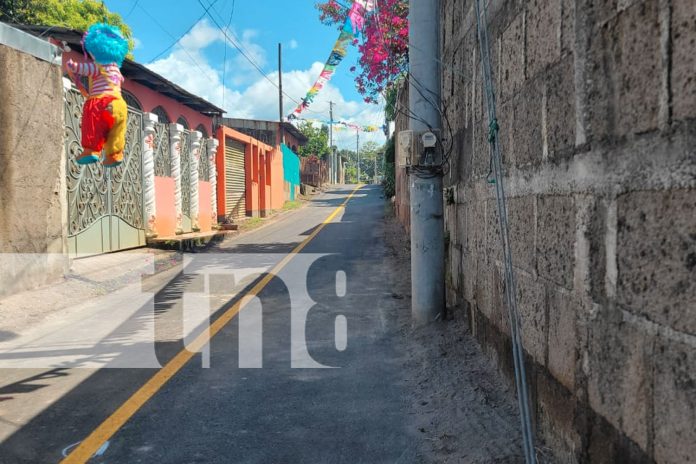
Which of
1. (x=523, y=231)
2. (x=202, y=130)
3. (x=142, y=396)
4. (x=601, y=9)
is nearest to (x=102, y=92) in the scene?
(x=142, y=396)

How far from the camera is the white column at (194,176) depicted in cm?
1717

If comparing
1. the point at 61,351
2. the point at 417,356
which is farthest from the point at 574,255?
the point at 61,351

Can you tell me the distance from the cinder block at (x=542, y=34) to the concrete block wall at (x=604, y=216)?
0.04ft

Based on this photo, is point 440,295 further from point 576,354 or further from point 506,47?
point 576,354

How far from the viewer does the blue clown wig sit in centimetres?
829

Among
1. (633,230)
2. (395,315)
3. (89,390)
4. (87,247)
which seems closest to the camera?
(633,230)

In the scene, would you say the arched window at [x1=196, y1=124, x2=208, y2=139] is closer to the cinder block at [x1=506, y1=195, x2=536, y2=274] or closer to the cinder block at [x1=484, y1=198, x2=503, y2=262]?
the cinder block at [x1=484, y1=198, x2=503, y2=262]

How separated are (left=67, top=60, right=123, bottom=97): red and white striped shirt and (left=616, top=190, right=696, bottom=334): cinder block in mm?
8404

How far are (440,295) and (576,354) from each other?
3479mm

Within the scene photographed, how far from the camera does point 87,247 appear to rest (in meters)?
11.0

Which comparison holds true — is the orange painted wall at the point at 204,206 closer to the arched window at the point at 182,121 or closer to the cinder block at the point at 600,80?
the arched window at the point at 182,121

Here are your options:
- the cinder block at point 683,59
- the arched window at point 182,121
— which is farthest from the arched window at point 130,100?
the cinder block at point 683,59

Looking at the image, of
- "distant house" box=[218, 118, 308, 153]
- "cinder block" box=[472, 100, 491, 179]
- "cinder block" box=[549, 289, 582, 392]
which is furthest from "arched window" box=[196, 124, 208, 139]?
"cinder block" box=[549, 289, 582, 392]

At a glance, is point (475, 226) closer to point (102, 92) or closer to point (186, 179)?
point (102, 92)
